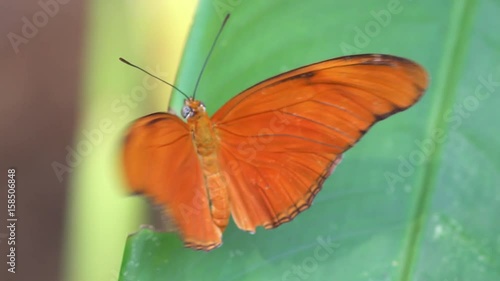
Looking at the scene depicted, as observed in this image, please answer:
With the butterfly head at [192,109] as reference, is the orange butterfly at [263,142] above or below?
below

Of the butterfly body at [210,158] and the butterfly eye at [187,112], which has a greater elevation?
the butterfly eye at [187,112]

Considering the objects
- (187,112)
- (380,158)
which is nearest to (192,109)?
(187,112)

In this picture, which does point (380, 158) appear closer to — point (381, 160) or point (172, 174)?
point (381, 160)

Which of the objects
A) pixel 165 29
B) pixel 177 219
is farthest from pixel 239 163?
pixel 165 29

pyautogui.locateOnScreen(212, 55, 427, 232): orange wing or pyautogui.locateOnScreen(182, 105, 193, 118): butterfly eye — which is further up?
pyautogui.locateOnScreen(182, 105, 193, 118): butterfly eye
